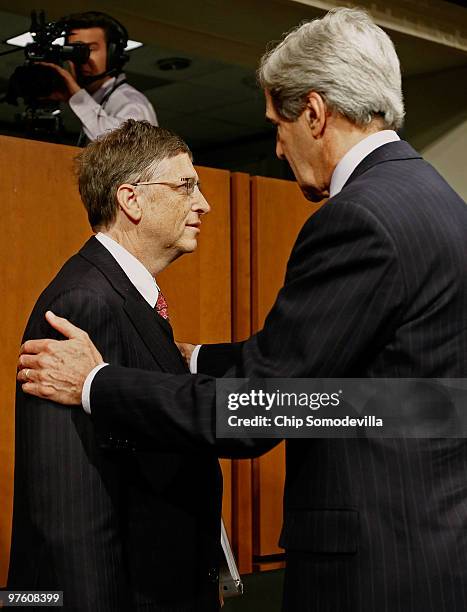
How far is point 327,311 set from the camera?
1.38 m

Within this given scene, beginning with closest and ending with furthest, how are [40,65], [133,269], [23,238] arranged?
[133,269], [23,238], [40,65]

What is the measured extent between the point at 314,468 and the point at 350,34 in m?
0.70

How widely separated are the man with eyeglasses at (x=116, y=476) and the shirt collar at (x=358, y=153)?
0.50 meters

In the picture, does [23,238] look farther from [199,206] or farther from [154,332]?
[154,332]

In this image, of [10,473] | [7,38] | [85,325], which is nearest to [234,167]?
[7,38]

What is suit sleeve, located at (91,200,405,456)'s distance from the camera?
1370 mm

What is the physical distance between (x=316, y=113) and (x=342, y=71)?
0.08 m

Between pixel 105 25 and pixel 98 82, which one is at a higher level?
pixel 105 25

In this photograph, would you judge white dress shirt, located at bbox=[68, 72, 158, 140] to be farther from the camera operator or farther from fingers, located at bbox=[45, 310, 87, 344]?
fingers, located at bbox=[45, 310, 87, 344]

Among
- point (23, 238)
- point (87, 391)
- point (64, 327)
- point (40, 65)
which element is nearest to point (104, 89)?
point (40, 65)

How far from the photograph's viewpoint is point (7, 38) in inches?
212

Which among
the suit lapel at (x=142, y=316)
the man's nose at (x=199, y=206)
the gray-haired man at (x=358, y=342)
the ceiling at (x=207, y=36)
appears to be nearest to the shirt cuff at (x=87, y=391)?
the gray-haired man at (x=358, y=342)

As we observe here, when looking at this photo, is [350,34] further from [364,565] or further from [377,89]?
[364,565]

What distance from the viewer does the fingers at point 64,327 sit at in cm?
164
